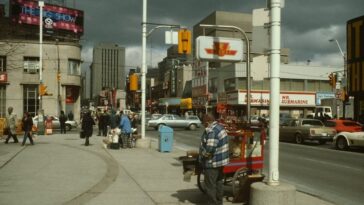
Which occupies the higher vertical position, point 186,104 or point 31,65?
point 31,65

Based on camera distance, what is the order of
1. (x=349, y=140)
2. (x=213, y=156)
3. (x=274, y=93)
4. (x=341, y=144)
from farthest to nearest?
(x=341, y=144) → (x=349, y=140) → (x=213, y=156) → (x=274, y=93)

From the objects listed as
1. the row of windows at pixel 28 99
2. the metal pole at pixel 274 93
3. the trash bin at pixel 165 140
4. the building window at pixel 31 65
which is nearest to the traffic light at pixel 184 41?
the trash bin at pixel 165 140

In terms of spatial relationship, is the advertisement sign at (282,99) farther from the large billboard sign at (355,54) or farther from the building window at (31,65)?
the large billboard sign at (355,54)

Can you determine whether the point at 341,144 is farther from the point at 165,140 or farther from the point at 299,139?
the point at 165,140

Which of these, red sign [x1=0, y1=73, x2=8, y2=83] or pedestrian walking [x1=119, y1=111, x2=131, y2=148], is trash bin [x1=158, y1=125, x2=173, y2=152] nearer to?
pedestrian walking [x1=119, y1=111, x2=131, y2=148]

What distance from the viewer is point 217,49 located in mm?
10727

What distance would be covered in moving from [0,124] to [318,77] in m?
51.4

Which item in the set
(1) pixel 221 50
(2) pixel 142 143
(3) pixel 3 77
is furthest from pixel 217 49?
(3) pixel 3 77

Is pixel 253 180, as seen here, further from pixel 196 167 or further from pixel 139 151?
pixel 139 151

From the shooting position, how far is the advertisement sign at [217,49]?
10.4 metres

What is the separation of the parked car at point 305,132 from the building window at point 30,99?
31032 millimetres

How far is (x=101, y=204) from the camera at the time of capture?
8.31 metres

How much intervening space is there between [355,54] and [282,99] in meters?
31.5

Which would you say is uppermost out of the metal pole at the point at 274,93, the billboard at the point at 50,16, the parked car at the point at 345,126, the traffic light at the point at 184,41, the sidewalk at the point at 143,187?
the billboard at the point at 50,16
